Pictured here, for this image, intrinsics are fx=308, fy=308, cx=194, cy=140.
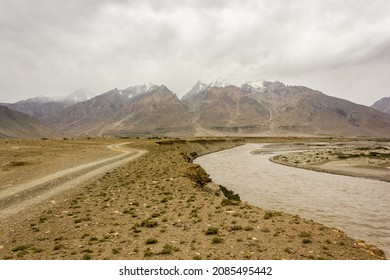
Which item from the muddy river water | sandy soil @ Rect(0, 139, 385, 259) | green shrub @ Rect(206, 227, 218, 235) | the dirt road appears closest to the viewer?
sandy soil @ Rect(0, 139, 385, 259)

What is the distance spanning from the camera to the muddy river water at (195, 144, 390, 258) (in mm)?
21734

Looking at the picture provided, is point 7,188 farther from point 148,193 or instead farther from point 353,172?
point 353,172

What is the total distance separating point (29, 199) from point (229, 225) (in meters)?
13.9

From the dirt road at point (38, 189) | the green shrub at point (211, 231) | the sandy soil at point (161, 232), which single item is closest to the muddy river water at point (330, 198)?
the sandy soil at point (161, 232)

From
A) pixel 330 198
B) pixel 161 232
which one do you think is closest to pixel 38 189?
pixel 161 232

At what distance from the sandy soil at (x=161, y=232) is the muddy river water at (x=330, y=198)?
6.11 m

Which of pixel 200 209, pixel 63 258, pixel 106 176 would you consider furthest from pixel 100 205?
pixel 106 176

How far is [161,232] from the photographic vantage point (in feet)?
49.0

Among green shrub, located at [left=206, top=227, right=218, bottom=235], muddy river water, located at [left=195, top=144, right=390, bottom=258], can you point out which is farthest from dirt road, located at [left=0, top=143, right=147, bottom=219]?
muddy river water, located at [left=195, top=144, right=390, bottom=258]

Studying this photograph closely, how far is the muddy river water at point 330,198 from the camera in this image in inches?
856

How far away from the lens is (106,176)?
30266 mm

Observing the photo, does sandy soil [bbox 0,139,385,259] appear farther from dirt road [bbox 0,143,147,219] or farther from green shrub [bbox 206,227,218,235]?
dirt road [bbox 0,143,147,219]

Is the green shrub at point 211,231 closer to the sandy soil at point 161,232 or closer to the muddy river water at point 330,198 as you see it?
the sandy soil at point 161,232

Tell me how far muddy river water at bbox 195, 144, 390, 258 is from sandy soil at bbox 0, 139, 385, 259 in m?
6.11
